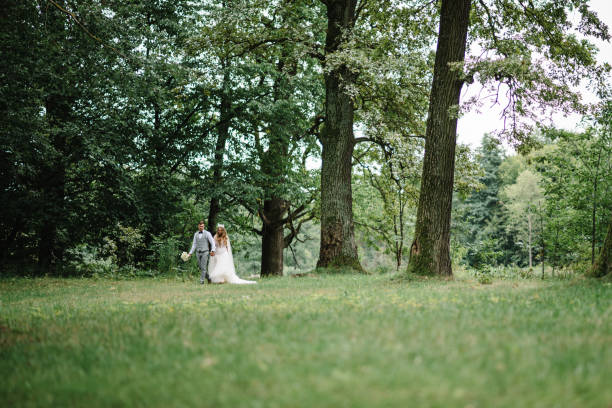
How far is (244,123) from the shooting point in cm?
2216

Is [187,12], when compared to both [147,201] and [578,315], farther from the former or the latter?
[578,315]

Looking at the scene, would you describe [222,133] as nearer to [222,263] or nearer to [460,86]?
[222,263]

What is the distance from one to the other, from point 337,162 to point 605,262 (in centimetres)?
987

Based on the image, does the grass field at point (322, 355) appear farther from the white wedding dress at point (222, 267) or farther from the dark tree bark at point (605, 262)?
the white wedding dress at point (222, 267)

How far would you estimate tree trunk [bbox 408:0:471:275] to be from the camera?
40.8ft

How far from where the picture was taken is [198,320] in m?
6.46

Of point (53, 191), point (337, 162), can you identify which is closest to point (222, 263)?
point (337, 162)

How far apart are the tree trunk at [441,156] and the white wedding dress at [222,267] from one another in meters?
6.53

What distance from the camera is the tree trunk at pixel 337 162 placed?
56.1 ft

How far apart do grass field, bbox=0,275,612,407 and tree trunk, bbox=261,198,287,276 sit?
17.8 metres

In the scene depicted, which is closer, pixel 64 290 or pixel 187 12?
pixel 64 290

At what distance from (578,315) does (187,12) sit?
2235 centimetres

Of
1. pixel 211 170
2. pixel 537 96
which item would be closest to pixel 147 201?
pixel 211 170

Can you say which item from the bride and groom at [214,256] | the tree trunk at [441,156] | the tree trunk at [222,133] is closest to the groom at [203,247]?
the bride and groom at [214,256]
